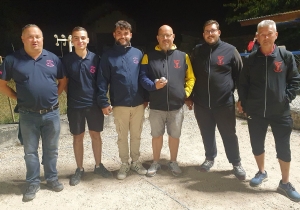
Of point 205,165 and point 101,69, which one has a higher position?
point 101,69

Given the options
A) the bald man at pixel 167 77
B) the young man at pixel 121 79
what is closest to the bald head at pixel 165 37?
the bald man at pixel 167 77

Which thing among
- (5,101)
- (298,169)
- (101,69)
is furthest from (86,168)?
(5,101)

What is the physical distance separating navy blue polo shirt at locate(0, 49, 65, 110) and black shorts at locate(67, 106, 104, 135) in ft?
1.08

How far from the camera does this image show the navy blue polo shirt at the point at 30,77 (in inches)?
114

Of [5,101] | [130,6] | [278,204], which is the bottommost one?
[278,204]

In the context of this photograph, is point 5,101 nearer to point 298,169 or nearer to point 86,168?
point 86,168

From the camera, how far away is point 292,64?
2.82 metres

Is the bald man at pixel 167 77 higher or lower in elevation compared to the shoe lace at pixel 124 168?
higher

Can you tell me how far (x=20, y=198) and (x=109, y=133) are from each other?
2583 millimetres

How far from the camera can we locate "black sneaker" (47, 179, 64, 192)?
10.6 feet

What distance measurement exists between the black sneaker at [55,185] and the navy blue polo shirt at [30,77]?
906mm

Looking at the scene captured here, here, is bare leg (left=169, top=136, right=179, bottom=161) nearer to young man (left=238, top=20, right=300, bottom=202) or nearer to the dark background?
young man (left=238, top=20, right=300, bottom=202)

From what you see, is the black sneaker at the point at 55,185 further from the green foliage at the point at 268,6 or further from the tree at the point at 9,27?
the tree at the point at 9,27

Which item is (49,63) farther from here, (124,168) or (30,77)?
(124,168)
